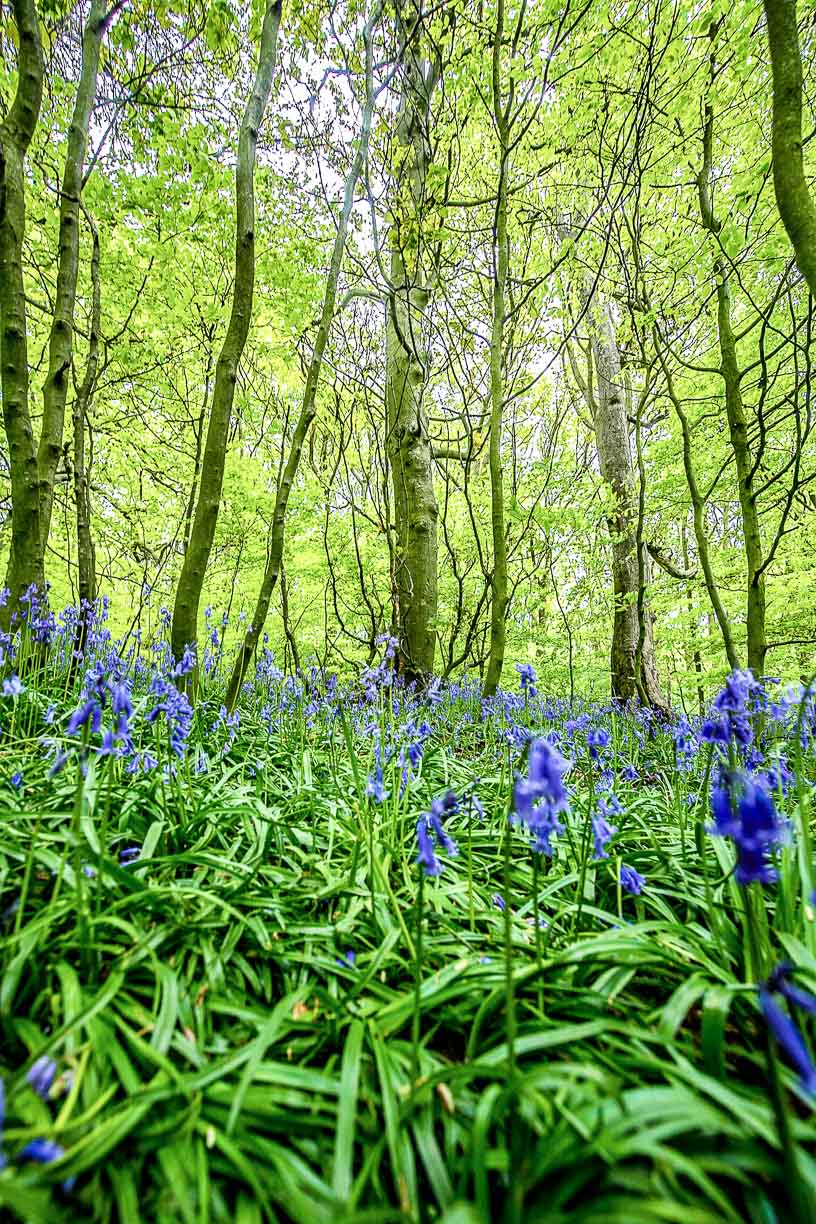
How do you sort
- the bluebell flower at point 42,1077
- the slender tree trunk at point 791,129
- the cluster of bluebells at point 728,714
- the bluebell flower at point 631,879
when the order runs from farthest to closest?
the slender tree trunk at point 791,129, the bluebell flower at point 631,879, the cluster of bluebells at point 728,714, the bluebell flower at point 42,1077

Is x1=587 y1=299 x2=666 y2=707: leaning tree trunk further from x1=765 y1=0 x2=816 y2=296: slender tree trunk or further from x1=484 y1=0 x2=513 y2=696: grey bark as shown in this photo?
x1=765 y1=0 x2=816 y2=296: slender tree trunk

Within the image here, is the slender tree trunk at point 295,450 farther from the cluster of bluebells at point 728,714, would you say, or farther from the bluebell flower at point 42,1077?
the cluster of bluebells at point 728,714

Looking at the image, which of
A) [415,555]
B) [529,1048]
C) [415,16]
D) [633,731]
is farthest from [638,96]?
[529,1048]

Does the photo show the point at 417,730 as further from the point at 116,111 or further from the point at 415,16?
the point at 415,16

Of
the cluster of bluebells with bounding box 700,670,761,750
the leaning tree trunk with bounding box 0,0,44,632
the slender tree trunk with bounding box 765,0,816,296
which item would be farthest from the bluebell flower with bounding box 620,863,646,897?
the leaning tree trunk with bounding box 0,0,44,632

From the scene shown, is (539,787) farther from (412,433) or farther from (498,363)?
(412,433)

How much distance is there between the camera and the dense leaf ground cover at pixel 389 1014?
29.2 inches

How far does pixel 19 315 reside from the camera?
3064mm

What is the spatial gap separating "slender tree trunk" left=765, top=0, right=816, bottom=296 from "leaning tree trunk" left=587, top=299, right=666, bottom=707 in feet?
12.6

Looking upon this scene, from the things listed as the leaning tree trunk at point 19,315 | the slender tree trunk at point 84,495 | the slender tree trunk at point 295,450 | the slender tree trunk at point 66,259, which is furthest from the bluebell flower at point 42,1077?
the slender tree trunk at point 84,495

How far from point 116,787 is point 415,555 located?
408 centimetres

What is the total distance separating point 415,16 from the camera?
503 cm

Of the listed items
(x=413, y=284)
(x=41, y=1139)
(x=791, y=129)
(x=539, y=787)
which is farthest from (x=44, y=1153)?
(x=413, y=284)

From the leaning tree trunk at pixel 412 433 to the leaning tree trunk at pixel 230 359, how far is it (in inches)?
82.5
